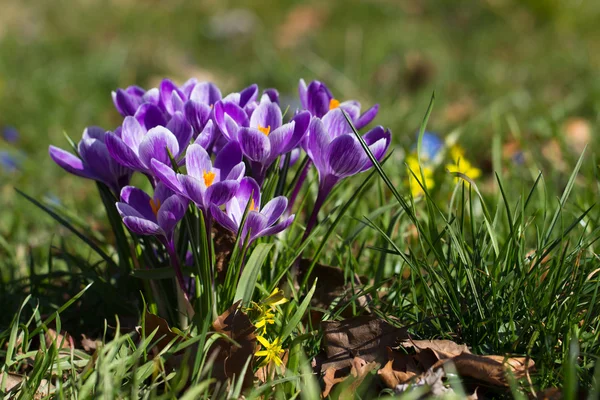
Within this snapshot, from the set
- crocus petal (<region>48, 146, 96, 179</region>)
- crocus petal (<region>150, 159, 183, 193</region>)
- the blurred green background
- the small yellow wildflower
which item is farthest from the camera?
the blurred green background

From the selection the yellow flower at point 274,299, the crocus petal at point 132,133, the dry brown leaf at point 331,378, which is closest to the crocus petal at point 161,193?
the crocus petal at point 132,133

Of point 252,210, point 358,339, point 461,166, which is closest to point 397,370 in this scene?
point 358,339

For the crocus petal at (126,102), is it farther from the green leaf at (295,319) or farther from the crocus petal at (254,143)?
the green leaf at (295,319)

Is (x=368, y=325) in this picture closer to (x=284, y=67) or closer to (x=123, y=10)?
(x=284, y=67)

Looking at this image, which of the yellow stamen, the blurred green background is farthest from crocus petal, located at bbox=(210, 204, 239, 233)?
the blurred green background

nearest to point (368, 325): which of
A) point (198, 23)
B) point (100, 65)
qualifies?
point (100, 65)

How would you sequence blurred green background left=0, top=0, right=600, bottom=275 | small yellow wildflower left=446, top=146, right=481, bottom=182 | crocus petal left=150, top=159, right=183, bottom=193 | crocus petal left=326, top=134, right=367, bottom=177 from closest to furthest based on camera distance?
crocus petal left=150, top=159, right=183, bottom=193 → crocus petal left=326, top=134, right=367, bottom=177 → small yellow wildflower left=446, top=146, right=481, bottom=182 → blurred green background left=0, top=0, right=600, bottom=275

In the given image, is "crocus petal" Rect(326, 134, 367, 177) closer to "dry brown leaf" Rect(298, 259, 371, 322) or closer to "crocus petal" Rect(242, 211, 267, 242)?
"crocus petal" Rect(242, 211, 267, 242)

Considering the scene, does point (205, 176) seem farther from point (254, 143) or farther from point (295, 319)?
point (295, 319)
